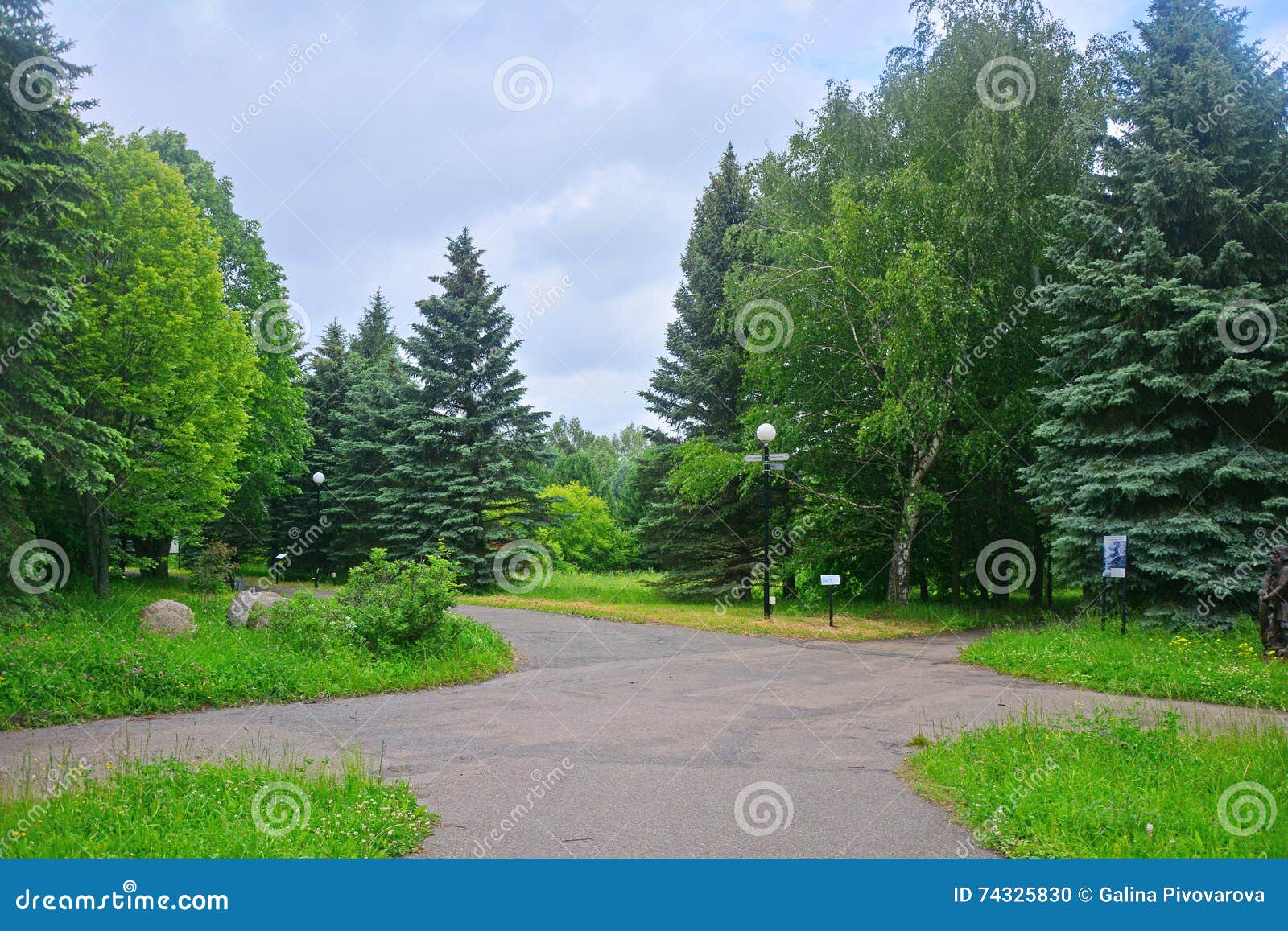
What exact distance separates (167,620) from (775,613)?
14233 millimetres

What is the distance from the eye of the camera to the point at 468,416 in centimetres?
3156

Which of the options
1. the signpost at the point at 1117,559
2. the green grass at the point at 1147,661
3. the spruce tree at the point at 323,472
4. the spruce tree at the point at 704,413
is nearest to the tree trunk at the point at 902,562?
the spruce tree at the point at 704,413

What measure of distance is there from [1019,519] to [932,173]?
994 centimetres

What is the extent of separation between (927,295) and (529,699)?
13792 mm

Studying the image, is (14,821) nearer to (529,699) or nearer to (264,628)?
(529,699)

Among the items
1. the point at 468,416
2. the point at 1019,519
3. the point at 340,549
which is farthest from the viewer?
the point at 340,549

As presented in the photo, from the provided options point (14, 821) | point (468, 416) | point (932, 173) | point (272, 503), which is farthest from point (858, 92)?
point (272, 503)

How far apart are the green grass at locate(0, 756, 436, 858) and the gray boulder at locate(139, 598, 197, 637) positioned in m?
6.01

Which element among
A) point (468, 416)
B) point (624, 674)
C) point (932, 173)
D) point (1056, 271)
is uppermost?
point (932, 173)

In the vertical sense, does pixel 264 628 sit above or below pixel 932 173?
below

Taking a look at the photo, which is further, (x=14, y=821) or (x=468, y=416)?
(x=468, y=416)

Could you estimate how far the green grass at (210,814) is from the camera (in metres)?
4.41

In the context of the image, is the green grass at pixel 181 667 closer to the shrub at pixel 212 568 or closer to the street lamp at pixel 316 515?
the shrub at pixel 212 568

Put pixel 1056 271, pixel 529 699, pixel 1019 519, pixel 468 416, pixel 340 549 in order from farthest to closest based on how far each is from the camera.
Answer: pixel 340 549, pixel 468 416, pixel 1019 519, pixel 1056 271, pixel 529 699
